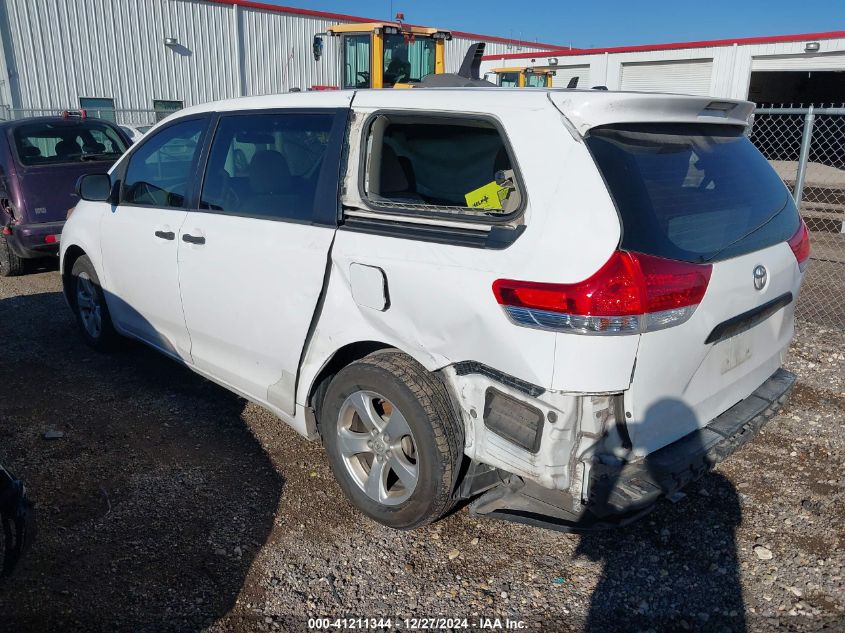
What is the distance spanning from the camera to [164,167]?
430 centimetres

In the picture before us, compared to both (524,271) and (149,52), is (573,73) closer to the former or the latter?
(149,52)

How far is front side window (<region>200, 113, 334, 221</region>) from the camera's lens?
3311 mm

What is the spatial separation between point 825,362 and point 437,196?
3.77 metres

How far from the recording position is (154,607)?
2.71m

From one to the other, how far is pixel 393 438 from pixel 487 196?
110 cm

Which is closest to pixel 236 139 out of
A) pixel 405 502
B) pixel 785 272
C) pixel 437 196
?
pixel 437 196

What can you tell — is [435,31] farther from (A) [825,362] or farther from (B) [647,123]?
(B) [647,123]

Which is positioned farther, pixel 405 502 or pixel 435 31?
pixel 435 31

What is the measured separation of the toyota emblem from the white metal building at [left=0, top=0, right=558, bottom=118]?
17376 mm

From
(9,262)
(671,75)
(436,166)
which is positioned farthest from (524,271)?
(671,75)

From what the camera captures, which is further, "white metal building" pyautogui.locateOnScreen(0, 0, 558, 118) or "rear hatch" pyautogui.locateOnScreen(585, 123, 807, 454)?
"white metal building" pyautogui.locateOnScreen(0, 0, 558, 118)

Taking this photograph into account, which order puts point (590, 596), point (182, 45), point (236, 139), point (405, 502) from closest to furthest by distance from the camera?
point (590, 596) → point (405, 502) → point (236, 139) → point (182, 45)

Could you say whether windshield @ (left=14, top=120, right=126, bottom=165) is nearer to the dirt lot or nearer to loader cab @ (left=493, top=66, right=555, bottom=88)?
the dirt lot

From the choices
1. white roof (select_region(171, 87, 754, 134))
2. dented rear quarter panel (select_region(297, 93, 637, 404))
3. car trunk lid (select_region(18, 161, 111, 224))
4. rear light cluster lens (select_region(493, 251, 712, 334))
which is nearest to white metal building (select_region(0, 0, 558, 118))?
car trunk lid (select_region(18, 161, 111, 224))
